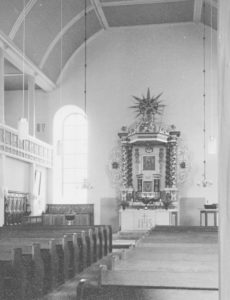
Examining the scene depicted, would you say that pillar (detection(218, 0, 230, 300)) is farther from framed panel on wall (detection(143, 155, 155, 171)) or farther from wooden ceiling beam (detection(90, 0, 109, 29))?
framed panel on wall (detection(143, 155, 155, 171))

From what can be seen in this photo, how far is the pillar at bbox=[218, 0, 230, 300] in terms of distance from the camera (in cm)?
74

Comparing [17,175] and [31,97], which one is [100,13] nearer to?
[31,97]

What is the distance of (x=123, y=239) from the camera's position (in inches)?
619

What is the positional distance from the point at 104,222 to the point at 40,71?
640 centimetres

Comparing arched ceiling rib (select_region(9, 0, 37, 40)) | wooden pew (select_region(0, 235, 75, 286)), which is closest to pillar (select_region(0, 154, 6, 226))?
arched ceiling rib (select_region(9, 0, 37, 40))

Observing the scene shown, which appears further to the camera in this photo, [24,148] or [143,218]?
[143,218]

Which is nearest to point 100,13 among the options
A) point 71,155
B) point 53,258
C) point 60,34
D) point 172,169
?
point 60,34

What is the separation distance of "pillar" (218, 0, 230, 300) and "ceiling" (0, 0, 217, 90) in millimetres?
13737

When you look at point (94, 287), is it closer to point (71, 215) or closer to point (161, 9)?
point (71, 215)

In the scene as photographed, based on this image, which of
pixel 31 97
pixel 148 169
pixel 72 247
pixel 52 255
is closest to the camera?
pixel 52 255

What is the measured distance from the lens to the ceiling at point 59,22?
1473 centimetres

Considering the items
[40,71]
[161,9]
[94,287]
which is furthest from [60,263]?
[161,9]

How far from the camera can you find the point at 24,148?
16.3m

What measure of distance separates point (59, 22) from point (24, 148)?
4742 mm
